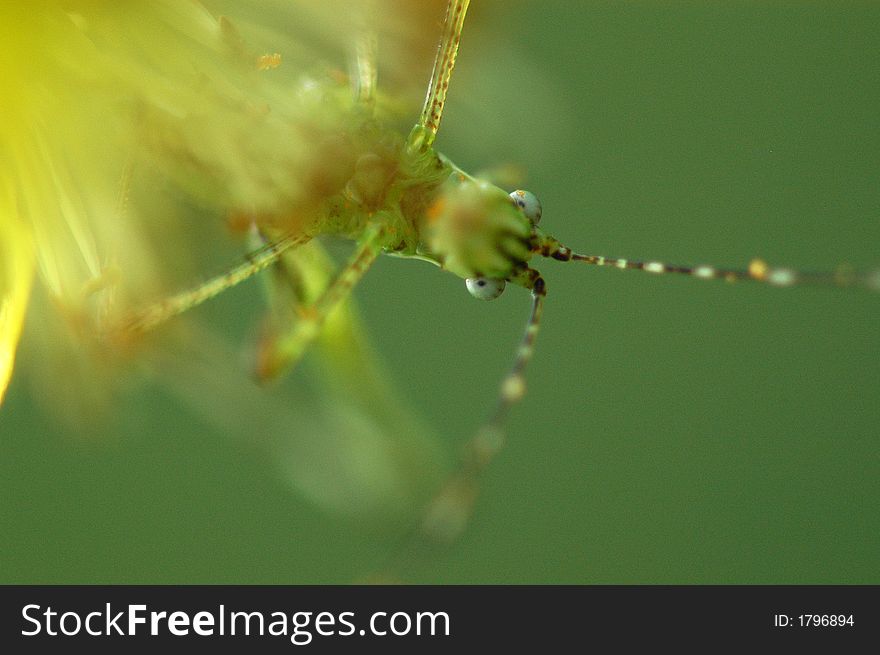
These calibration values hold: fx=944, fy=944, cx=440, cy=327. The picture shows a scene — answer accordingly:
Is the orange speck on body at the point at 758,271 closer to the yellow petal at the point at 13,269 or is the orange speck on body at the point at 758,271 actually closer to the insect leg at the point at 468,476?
the insect leg at the point at 468,476

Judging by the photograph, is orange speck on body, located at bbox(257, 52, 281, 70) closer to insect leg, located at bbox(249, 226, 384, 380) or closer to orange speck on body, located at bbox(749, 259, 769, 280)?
insect leg, located at bbox(249, 226, 384, 380)

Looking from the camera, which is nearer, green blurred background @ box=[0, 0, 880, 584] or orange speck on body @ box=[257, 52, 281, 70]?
orange speck on body @ box=[257, 52, 281, 70]

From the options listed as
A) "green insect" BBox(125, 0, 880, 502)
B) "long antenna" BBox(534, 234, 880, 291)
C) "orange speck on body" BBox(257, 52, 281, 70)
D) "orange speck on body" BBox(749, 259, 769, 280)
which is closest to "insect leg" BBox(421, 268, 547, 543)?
"green insect" BBox(125, 0, 880, 502)

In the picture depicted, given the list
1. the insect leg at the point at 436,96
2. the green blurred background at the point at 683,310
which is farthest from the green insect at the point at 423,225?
the green blurred background at the point at 683,310

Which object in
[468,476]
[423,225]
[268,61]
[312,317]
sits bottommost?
[468,476]

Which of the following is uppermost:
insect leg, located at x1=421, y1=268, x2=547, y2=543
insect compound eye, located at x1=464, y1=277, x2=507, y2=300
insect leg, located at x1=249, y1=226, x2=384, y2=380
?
insect compound eye, located at x1=464, y1=277, x2=507, y2=300

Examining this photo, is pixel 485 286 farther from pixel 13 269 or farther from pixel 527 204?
pixel 13 269

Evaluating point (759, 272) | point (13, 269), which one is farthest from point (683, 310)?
point (13, 269)
